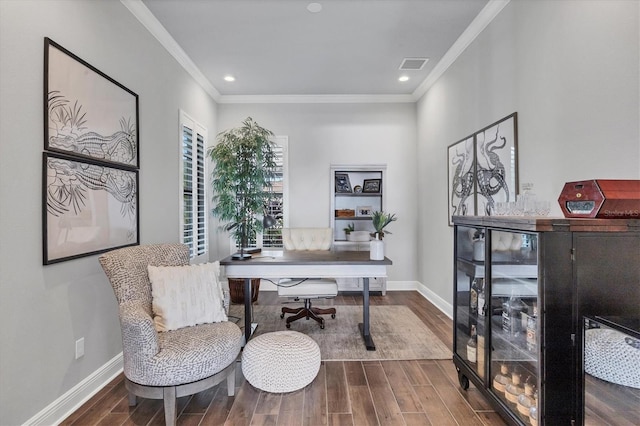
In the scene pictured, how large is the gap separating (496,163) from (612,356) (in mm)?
1874

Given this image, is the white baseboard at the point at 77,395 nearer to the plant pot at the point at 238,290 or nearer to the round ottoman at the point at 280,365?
the round ottoman at the point at 280,365

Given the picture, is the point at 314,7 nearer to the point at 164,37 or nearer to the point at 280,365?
the point at 164,37

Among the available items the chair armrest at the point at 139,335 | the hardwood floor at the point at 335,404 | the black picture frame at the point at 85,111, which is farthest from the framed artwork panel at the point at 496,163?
the black picture frame at the point at 85,111

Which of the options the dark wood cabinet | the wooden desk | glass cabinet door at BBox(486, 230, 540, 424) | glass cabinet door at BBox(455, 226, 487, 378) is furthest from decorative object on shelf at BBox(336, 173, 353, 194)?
the dark wood cabinet

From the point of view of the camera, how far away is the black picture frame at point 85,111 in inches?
72.4

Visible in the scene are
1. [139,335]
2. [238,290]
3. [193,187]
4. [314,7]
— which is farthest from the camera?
[238,290]

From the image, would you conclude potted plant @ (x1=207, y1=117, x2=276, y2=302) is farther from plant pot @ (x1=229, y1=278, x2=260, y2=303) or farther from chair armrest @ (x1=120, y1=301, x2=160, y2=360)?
chair armrest @ (x1=120, y1=301, x2=160, y2=360)

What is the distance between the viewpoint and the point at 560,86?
6.65ft

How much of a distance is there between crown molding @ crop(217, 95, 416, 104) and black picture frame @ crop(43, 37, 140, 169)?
2396mm

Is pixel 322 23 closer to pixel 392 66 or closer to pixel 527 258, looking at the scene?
pixel 392 66

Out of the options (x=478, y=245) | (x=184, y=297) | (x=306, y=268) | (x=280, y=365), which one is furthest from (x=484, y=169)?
(x=184, y=297)

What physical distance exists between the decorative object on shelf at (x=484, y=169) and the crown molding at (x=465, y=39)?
3.22 feet

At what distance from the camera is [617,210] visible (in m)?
1.38

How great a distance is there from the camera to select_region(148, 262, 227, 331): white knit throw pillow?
206cm
